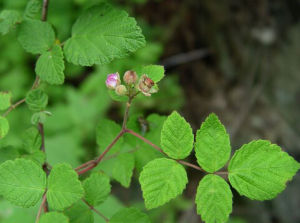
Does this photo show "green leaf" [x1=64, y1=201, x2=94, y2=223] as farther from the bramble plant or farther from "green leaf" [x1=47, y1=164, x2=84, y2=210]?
"green leaf" [x1=47, y1=164, x2=84, y2=210]

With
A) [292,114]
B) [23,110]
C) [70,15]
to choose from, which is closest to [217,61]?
[292,114]

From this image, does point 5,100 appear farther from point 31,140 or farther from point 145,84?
point 145,84

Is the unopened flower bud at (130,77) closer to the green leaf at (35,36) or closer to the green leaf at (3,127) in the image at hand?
the green leaf at (35,36)

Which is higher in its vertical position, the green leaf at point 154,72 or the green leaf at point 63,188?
the green leaf at point 154,72

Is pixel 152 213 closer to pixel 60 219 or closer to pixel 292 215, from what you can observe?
pixel 292 215

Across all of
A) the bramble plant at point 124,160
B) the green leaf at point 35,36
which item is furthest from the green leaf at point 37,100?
the green leaf at point 35,36
